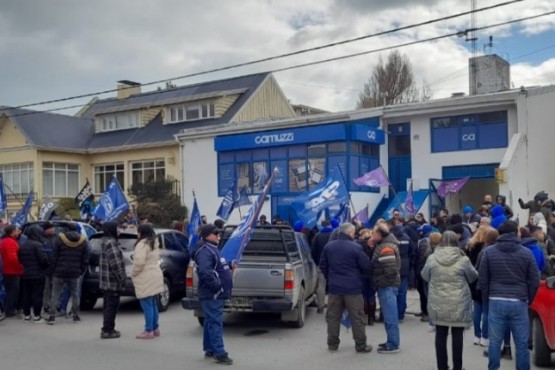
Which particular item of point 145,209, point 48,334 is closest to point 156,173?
point 145,209

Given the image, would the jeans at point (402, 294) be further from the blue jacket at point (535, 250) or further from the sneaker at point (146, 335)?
the sneaker at point (146, 335)

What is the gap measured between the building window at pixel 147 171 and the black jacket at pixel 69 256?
22.5 metres

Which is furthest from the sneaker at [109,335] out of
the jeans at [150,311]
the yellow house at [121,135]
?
the yellow house at [121,135]

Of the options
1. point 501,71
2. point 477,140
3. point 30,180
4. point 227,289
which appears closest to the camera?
point 227,289

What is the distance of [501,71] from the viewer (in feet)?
107

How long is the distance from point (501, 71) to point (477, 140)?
29.1 feet

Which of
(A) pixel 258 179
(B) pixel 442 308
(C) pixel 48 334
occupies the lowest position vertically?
(C) pixel 48 334

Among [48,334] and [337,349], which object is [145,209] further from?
[337,349]

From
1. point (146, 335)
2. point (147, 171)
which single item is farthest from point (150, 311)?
point (147, 171)

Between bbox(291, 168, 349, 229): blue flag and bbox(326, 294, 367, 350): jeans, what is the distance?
6.18 meters

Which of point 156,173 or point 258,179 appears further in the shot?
point 156,173

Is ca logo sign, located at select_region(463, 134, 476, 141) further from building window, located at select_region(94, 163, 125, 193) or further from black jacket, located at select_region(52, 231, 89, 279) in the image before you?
building window, located at select_region(94, 163, 125, 193)

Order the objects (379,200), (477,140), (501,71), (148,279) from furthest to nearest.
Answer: (501,71)
(379,200)
(477,140)
(148,279)

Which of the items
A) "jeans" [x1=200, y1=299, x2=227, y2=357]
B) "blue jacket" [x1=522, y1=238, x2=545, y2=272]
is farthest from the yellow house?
"blue jacket" [x1=522, y1=238, x2=545, y2=272]
